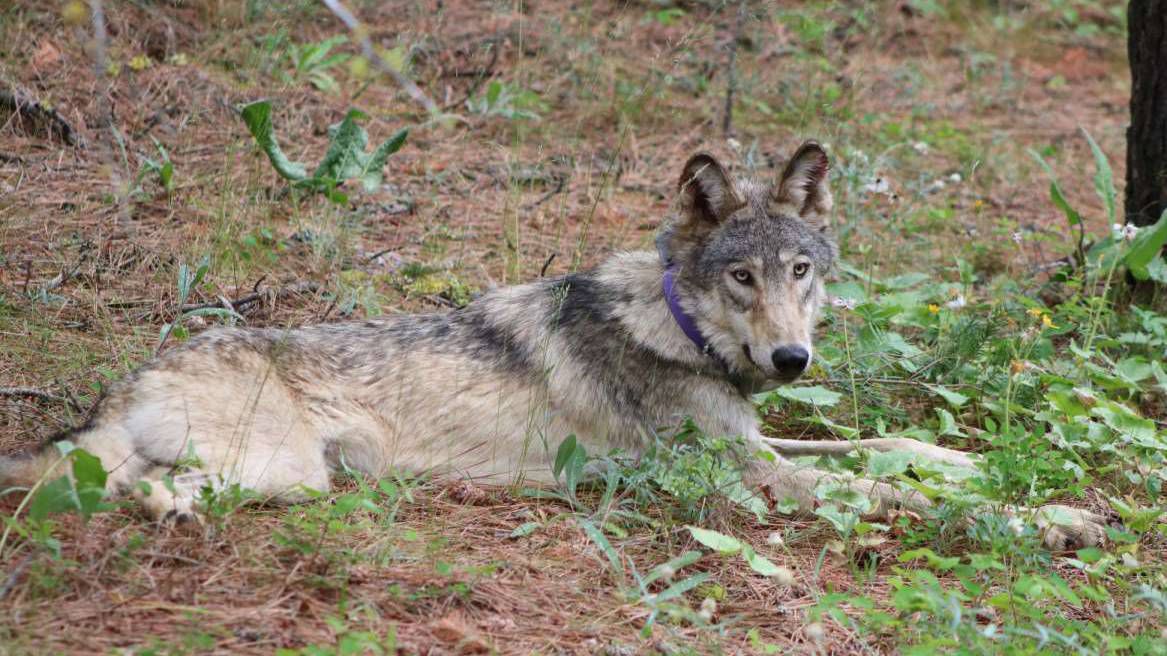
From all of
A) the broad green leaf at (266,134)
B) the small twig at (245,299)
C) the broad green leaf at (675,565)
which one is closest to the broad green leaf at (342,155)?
the broad green leaf at (266,134)

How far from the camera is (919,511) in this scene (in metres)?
4.33

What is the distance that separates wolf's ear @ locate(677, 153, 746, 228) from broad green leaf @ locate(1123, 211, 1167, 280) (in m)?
2.68

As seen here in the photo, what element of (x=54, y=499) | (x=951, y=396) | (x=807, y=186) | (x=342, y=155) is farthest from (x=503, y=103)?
(x=54, y=499)

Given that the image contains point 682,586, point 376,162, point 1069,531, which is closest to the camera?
point 682,586

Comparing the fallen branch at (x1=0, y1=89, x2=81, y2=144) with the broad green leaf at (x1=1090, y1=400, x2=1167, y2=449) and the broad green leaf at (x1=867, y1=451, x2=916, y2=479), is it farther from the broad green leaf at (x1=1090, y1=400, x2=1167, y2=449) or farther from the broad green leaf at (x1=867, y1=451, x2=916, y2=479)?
the broad green leaf at (x1=1090, y1=400, x2=1167, y2=449)

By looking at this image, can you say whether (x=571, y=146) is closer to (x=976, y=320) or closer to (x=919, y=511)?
(x=976, y=320)

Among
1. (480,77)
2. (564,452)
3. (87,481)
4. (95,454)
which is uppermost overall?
(480,77)

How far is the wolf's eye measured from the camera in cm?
452

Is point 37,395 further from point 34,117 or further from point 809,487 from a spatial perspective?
point 809,487

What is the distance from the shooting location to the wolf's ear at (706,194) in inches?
178

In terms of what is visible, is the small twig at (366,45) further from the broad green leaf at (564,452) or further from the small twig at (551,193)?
the small twig at (551,193)

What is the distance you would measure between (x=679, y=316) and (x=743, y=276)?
35cm

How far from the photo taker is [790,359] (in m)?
4.32

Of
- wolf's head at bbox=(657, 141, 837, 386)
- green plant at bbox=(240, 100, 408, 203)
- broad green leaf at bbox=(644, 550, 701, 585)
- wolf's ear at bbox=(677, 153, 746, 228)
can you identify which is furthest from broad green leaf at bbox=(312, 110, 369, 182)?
broad green leaf at bbox=(644, 550, 701, 585)
